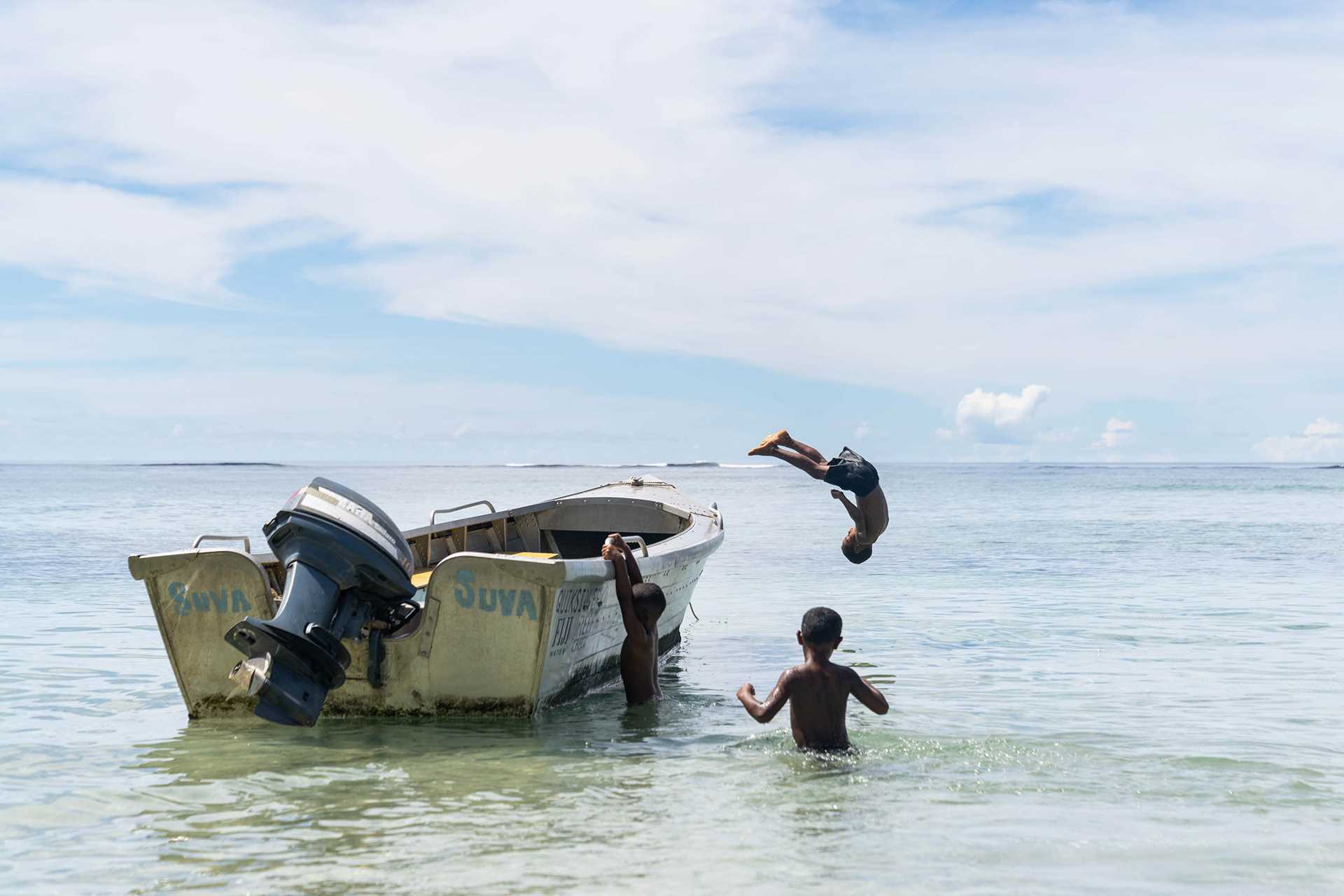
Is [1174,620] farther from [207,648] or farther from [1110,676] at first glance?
[207,648]

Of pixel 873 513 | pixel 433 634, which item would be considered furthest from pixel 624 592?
pixel 873 513

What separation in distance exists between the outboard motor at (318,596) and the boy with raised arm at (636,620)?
5.48ft

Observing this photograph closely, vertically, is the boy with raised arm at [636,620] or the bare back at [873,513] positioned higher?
the bare back at [873,513]

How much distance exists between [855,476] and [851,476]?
0.03 m

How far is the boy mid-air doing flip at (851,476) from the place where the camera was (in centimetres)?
826

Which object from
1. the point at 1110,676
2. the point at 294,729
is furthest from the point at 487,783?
the point at 1110,676

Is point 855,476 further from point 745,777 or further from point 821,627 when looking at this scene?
point 745,777

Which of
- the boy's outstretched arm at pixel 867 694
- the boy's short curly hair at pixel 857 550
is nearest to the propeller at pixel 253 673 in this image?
the boy's outstretched arm at pixel 867 694

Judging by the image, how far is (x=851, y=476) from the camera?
829 cm

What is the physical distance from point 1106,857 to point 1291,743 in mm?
3394

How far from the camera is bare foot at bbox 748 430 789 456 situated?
8.14 metres

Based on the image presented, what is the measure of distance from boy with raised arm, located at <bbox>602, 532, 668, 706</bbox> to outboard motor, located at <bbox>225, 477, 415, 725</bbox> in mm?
1671

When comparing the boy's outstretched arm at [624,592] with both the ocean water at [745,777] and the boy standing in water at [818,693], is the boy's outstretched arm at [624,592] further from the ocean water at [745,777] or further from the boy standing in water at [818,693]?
the boy standing in water at [818,693]

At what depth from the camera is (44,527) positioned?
36062 millimetres
